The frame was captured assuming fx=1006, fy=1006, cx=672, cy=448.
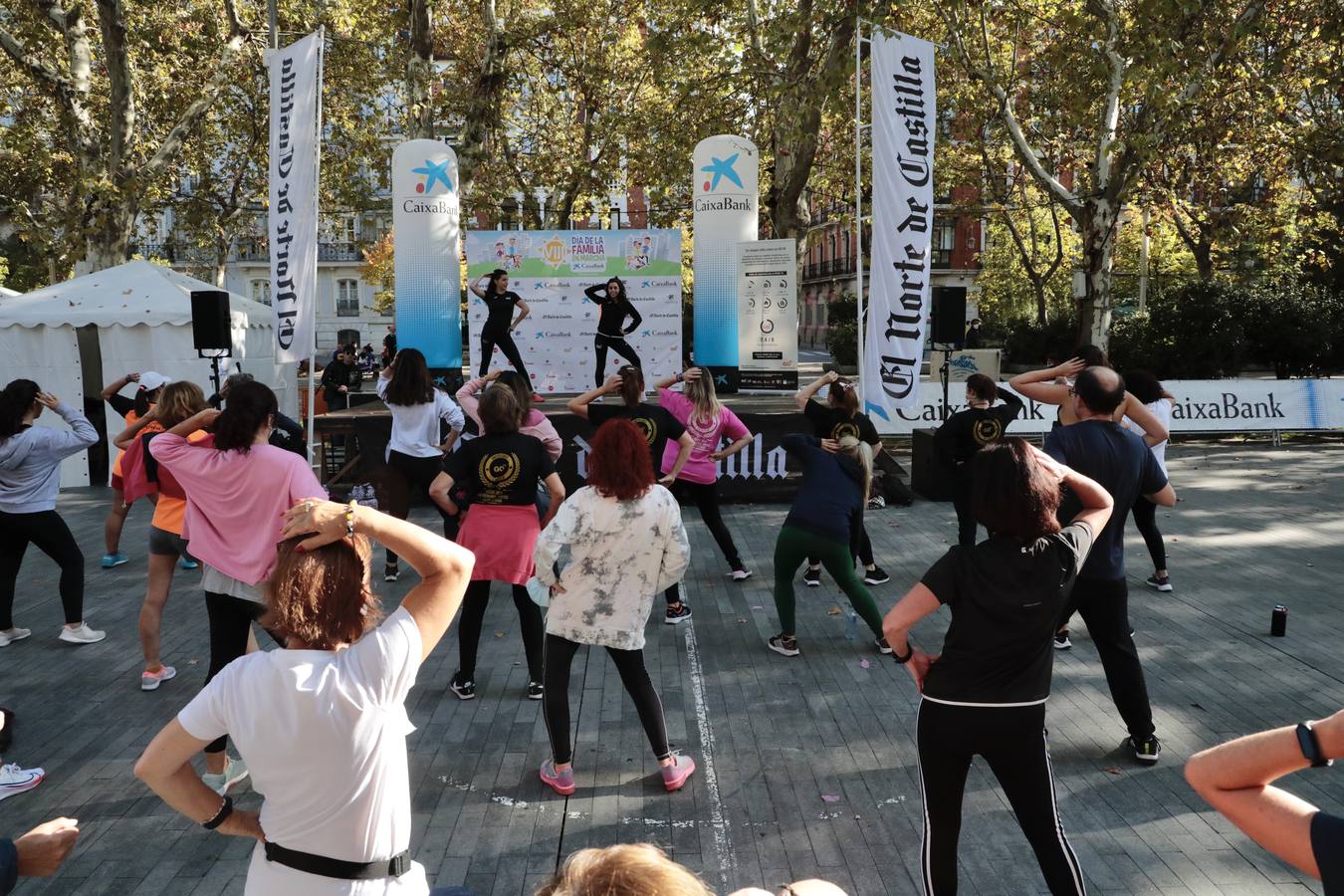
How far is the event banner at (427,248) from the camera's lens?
1585 cm

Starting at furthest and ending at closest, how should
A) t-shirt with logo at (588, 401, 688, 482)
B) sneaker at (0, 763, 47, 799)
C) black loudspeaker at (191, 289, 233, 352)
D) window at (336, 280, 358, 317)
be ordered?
1. window at (336, 280, 358, 317)
2. black loudspeaker at (191, 289, 233, 352)
3. t-shirt with logo at (588, 401, 688, 482)
4. sneaker at (0, 763, 47, 799)

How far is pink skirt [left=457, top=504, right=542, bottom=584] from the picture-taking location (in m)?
5.41

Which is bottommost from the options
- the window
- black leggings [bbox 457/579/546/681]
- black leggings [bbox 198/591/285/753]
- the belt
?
black leggings [bbox 457/579/546/681]

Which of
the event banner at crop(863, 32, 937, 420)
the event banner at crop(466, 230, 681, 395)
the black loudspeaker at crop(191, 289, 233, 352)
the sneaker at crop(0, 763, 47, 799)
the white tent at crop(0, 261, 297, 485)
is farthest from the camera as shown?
the event banner at crop(466, 230, 681, 395)

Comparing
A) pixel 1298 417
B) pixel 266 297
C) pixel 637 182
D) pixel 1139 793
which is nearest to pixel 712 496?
pixel 1139 793

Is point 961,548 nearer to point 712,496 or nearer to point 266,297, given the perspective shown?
point 712,496

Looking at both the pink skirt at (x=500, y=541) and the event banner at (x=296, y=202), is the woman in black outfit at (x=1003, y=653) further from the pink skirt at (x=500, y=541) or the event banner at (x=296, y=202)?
the event banner at (x=296, y=202)

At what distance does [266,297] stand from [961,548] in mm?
68997

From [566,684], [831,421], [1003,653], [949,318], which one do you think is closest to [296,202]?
[831,421]

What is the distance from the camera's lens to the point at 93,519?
12.2 meters

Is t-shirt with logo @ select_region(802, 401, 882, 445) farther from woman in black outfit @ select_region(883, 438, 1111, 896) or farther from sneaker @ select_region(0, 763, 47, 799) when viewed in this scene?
sneaker @ select_region(0, 763, 47, 799)

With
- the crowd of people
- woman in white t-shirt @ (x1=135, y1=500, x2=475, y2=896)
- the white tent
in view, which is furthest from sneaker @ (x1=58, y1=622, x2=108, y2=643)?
the white tent

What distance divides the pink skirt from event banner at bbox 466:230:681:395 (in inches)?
506

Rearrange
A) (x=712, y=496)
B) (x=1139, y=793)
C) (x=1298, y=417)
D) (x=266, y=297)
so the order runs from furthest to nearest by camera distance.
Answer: (x=266, y=297) < (x=1298, y=417) < (x=712, y=496) < (x=1139, y=793)
